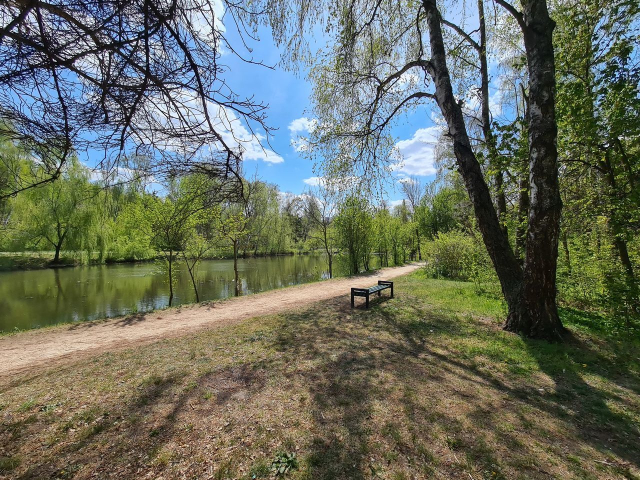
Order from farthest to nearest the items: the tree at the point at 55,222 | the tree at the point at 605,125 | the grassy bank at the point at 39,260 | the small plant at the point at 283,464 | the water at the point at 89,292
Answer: the grassy bank at the point at 39,260 < the tree at the point at 55,222 < the water at the point at 89,292 < the tree at the point at 605,125 < the small plant at the point at 283,464

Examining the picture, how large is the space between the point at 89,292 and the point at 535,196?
18673 millimetres

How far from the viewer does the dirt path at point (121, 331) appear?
4926 millimetres

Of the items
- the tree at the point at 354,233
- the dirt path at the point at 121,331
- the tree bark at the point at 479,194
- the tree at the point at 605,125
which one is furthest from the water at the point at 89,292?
the tree at the point at 605,125

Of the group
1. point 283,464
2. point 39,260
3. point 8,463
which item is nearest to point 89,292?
point 39,260

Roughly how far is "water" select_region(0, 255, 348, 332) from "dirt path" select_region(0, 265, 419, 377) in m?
3.38

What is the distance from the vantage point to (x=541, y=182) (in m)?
4.25

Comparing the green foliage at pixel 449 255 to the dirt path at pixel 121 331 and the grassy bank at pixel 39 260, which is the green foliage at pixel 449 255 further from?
the grassy bank at pixel 39 260

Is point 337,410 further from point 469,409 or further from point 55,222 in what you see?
point 55,222

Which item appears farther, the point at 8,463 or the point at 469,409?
the point at 469,409

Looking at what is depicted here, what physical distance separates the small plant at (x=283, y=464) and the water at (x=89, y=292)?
1036 centimetres

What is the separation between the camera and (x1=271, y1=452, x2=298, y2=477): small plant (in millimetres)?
1990

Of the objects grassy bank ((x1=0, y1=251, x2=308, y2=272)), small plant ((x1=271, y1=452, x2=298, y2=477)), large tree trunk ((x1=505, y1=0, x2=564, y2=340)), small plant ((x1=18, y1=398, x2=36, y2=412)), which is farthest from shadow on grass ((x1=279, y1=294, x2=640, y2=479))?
grassy bank ((x1=0, y1=251, x2=308, y2=272))

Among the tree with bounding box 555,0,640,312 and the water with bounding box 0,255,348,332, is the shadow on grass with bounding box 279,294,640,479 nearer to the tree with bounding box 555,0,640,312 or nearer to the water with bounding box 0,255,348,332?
the tree with bounding box 555,0,640,312

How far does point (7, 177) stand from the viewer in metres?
2.13
